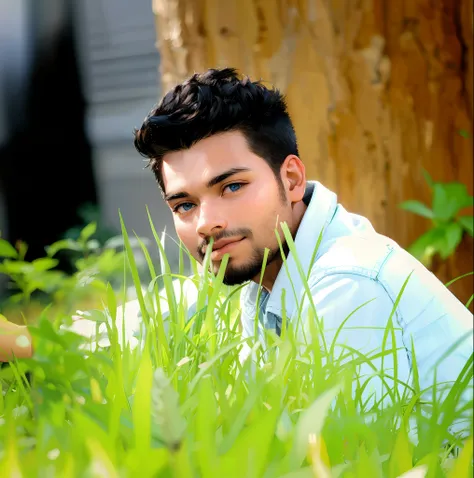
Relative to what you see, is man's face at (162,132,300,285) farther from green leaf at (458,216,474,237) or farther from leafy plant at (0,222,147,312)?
green leaf at (458,216,474,237)

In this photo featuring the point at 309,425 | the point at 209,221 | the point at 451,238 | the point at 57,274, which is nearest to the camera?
the point at 309,425

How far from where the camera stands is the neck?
67.3 inches

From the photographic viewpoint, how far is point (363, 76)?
297cm

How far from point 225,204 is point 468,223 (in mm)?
1718

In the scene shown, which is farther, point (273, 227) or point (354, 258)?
point (273, 227)

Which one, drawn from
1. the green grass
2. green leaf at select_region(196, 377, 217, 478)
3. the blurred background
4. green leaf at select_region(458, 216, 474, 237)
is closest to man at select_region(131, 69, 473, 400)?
the green grass

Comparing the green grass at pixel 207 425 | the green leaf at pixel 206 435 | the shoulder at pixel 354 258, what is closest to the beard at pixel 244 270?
the shoulder at pixel 354 258

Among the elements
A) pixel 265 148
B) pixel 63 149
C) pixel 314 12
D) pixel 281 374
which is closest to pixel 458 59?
pixel 314 12

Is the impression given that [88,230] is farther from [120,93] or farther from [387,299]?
[387,299]

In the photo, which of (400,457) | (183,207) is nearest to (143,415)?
(400,457)

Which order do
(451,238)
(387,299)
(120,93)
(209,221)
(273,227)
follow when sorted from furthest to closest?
(120,93) < (451,238) < (273,227) < (209,221) < (387,299)

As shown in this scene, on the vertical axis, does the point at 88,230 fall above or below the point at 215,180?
below

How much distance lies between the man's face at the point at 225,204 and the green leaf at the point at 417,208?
1.40 m

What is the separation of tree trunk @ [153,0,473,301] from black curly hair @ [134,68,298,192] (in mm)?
1035
